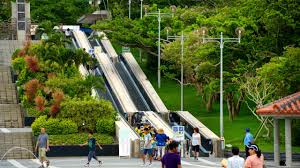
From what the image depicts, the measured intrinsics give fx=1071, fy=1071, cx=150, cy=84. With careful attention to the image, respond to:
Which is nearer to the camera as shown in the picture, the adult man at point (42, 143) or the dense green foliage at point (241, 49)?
the adult man at point (42, 143)

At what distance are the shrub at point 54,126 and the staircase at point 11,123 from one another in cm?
44

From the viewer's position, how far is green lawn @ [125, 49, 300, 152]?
4996 centimetres

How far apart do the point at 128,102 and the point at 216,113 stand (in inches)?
199

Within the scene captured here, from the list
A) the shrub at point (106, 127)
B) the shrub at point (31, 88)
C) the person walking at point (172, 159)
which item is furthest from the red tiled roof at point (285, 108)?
the shrub at point (31, 88)

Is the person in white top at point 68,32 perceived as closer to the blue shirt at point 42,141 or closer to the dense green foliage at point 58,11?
the dense green foliage at point 58,11

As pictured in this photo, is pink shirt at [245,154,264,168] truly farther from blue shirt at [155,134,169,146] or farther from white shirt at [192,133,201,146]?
white shirt at [192,133,201,146]

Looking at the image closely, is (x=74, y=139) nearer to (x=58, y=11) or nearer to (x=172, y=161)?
(x=172, y=161)

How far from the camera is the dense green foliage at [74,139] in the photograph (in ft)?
156

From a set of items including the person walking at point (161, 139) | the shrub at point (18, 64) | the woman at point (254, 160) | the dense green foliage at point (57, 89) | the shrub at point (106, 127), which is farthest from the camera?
the shrub at point (18, 64)

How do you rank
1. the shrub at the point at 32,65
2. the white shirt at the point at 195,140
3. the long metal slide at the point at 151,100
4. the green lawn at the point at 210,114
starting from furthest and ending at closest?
the shrub at the point at 32,65
the green lawn at the point at 210,114
the long metal slide at the point at 151,100
the white shirt at the point at 195,140

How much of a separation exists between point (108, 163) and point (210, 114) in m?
18.8

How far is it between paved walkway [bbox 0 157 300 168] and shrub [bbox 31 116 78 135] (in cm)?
331

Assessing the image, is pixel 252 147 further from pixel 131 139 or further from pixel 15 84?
pixel 15 84

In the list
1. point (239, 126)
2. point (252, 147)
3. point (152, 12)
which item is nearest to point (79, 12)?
point (152, 12)
